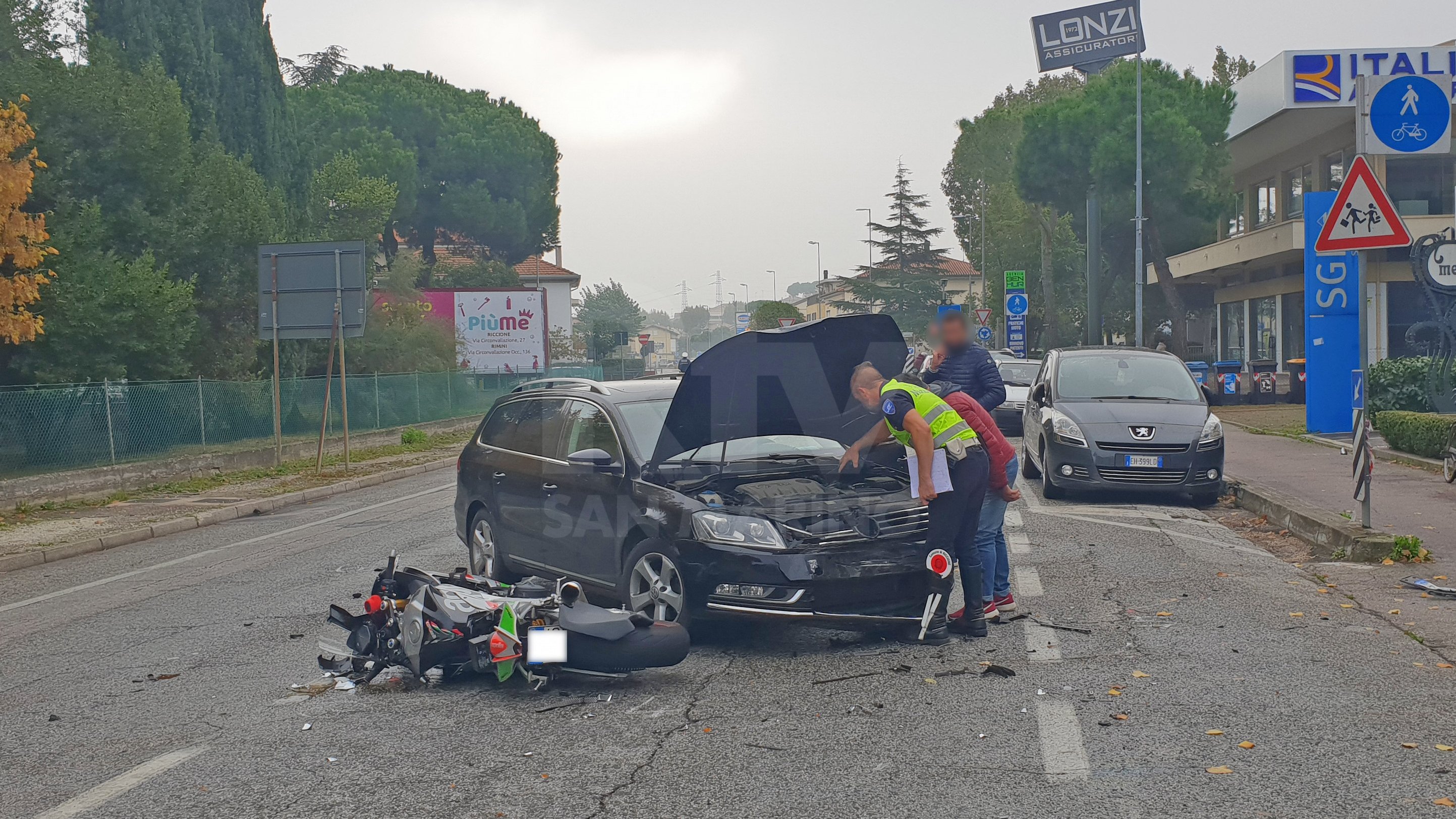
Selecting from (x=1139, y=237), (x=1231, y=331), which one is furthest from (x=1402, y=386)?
(x=1231, y=331)

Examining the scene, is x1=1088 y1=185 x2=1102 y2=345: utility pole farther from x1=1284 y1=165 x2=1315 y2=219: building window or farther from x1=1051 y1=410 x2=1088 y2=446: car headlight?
x1=1051 y1=410 x2=1088 y2=446: car headlight

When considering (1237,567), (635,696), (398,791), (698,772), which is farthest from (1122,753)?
(1237,567)

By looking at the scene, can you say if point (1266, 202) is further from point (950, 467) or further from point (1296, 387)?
point (950, 467)

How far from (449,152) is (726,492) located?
5325 centimetres

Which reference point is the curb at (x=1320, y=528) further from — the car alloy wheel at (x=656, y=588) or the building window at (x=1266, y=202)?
the building window at (x=1266, y=202)

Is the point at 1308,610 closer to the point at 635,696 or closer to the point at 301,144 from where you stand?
the point at 635,696

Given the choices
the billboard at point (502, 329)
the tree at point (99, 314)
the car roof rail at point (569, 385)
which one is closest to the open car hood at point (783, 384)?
the car roof rail at point (569, 385)

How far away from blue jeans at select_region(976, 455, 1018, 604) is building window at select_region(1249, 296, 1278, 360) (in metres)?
39.1

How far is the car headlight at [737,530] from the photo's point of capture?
6.59m

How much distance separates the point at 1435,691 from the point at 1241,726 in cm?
117

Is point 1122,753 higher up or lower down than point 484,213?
lower down

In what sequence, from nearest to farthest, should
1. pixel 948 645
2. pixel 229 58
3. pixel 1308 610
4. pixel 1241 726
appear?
1. pixel 1241 726
2. pixel 948 645
3. pixel 1308 610
4. pixel 229 58

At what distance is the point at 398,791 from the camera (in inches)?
183

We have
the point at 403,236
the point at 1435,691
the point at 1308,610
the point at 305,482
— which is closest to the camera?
the point at 1435,691
